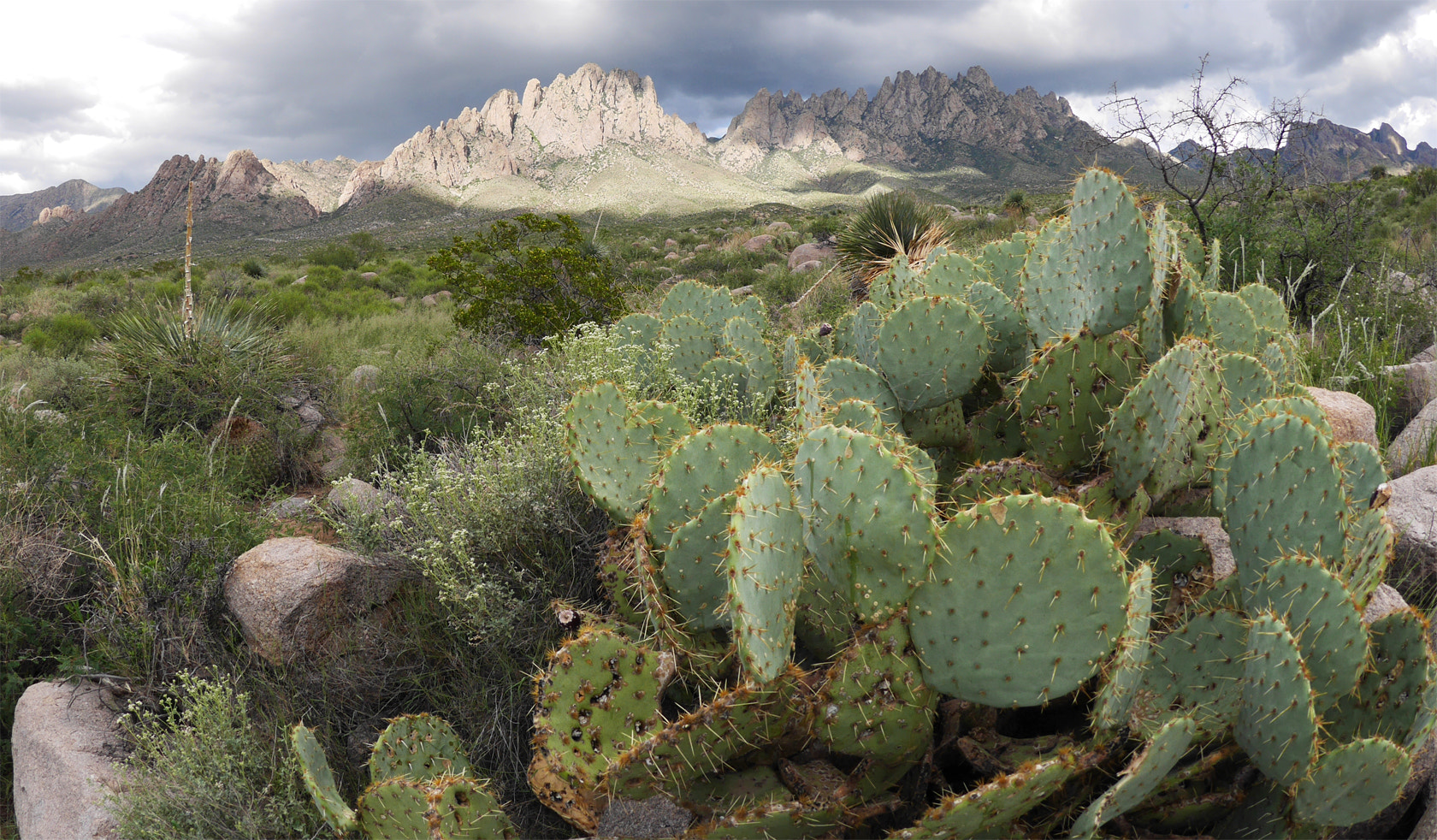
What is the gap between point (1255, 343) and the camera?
3520mm

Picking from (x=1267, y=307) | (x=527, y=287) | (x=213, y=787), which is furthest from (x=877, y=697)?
(x=527, y=287)

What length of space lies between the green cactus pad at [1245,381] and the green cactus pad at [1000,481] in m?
0.92

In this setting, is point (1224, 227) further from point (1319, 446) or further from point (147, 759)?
point (147, 759)

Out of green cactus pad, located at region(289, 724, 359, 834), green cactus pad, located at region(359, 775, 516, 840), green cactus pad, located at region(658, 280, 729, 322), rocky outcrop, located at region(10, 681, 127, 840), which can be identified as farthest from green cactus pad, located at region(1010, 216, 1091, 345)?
rocky outcrop, located at region(10, 681, 127, 840)

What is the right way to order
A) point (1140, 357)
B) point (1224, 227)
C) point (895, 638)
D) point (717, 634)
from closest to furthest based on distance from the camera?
1. point (895, 638)
2. point (717, 634)
3. point (1140, 357)
4. point (1224, 227)

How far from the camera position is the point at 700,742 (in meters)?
1.84

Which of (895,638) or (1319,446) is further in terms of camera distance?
(1319,446)

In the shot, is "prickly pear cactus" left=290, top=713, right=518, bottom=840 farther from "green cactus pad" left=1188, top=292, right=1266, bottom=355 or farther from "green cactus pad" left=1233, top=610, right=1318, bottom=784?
"green cactus pad" left=1188, top=292, right=1266, bottom=355

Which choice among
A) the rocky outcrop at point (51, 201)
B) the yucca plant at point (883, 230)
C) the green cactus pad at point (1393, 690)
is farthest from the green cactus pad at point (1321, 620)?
the rocky outcrop at point (51, 201)

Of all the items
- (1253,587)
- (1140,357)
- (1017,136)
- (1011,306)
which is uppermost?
(1017,136)

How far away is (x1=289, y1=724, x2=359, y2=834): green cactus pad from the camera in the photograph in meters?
2.31

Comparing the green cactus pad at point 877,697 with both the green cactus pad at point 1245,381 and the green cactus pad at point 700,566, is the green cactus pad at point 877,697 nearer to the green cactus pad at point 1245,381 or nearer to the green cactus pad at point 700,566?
the green cactus pad at point 700,566

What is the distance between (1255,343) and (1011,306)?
3.94ft

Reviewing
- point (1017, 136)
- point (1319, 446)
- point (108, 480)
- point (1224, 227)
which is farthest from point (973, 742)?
point (1017, 136)
